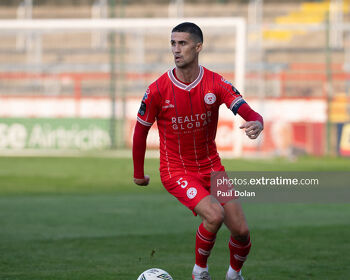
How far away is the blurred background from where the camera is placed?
22016 millimetres

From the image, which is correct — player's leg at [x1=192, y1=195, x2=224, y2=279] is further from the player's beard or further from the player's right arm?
the player's beard

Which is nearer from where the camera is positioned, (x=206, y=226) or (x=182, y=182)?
(x=206, y=226)

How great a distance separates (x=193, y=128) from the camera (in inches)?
233

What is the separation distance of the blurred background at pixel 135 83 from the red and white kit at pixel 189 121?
14.6 m

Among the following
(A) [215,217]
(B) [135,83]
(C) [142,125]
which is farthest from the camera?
(B) [135,83]

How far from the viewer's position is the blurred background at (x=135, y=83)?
22.0 metres

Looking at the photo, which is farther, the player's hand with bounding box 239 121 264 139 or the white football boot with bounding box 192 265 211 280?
the white football boot with bounding box 192 265 211 280

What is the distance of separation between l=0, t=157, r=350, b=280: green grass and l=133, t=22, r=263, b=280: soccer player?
2.28 feet

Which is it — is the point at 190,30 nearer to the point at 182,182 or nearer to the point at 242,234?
the point at 182,182

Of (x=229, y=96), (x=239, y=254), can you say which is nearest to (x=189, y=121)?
(x=229, y=96)

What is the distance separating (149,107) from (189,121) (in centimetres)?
36

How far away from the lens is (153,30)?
76.1 ft

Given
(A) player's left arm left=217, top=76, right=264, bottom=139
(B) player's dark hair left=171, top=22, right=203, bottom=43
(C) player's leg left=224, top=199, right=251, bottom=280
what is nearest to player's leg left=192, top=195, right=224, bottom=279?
(C) player's leg left=224, top=199, right=251, bottom=280

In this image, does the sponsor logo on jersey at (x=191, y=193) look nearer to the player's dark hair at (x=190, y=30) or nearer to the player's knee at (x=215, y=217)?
the player's knee at (x=215, y=217)
